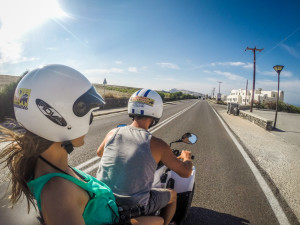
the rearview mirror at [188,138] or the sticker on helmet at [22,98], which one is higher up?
the sticker on helmet at [22,98]

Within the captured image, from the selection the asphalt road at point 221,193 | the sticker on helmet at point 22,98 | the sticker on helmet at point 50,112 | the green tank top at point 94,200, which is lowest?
the asphalt road at point 221,193

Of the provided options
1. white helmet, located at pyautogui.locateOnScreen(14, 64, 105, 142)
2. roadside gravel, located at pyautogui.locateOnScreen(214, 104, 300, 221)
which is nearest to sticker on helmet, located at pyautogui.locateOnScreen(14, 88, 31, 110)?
white helmet, located at pyautogui.locateOnScreen(14, 64, 105, 142)

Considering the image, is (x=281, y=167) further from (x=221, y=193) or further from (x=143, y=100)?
(x=143, y=100)

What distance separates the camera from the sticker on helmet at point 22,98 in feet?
4.30

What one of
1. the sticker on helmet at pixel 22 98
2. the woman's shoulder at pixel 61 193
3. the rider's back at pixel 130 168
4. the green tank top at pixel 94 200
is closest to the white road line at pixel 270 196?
the rider's back at pixel 130 168

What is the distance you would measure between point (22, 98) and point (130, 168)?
1004mm

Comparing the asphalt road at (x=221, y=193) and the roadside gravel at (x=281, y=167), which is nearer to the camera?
the asphalt road at (x=221, y=193)

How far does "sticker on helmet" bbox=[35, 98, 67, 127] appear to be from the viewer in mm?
1300

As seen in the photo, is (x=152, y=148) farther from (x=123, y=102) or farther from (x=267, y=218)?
(x=123, y=102)

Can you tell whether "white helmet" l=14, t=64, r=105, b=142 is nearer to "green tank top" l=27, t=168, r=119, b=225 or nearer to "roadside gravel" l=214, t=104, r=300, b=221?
"green tank top" l=27, t=168, r=119, b=225

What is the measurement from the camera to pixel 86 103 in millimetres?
1466

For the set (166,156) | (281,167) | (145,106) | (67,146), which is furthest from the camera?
(281,167)

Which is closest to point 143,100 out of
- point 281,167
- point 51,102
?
point 51,102

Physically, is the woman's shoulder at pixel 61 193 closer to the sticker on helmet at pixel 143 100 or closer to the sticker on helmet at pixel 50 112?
the sticker on helmet at pixel 50 112
